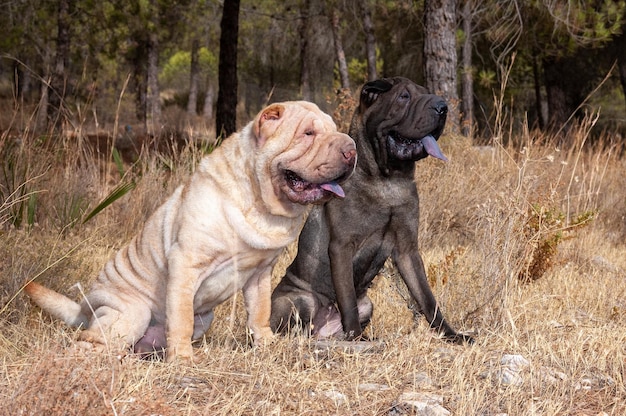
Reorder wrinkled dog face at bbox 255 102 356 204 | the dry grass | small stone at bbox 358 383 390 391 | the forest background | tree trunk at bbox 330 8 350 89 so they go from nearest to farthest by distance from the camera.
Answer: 1. the dry grass
2. the forest background
3. small stone at bbox 358 383 390 391
4. wrinkled dog face at bbox 255 102 356 204
5. tree trunk at bbox 330 8 350 89

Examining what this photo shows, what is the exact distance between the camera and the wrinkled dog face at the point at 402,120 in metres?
3.94

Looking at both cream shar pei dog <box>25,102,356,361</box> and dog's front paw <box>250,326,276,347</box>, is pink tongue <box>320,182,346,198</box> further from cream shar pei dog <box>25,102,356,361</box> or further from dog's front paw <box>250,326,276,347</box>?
dog's front paw <box>250,326,276,347</box>

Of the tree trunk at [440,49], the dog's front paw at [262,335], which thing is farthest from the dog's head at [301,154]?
the tree trunk at [440,49]

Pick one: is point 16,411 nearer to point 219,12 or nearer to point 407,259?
point 407,259

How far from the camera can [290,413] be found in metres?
3.00

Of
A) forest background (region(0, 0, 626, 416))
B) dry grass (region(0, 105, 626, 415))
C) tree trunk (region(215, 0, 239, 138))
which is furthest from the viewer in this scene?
tree trunk (region(215, 0, 239, 138))

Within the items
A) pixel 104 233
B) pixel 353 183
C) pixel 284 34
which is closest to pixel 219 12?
pixel 284 34

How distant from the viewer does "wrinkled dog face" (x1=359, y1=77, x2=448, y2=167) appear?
3.94m

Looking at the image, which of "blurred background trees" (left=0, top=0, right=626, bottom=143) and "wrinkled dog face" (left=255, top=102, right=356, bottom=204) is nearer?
"wrinkled dog face" (left=255, top=102, right=356, bottom=204)

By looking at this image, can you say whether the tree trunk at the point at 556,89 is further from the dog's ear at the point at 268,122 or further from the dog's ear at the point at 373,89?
the dog's ear at the point at 268,122

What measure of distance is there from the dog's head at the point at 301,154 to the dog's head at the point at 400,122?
0.55m

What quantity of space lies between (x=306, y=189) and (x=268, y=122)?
1.16ft

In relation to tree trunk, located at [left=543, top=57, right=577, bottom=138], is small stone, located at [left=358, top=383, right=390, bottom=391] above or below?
above

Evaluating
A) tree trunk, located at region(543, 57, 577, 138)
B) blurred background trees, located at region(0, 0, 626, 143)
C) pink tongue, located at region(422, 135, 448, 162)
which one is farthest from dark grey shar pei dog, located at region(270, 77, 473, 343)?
tree trunk, located at region(543, 57, 577, 138)
